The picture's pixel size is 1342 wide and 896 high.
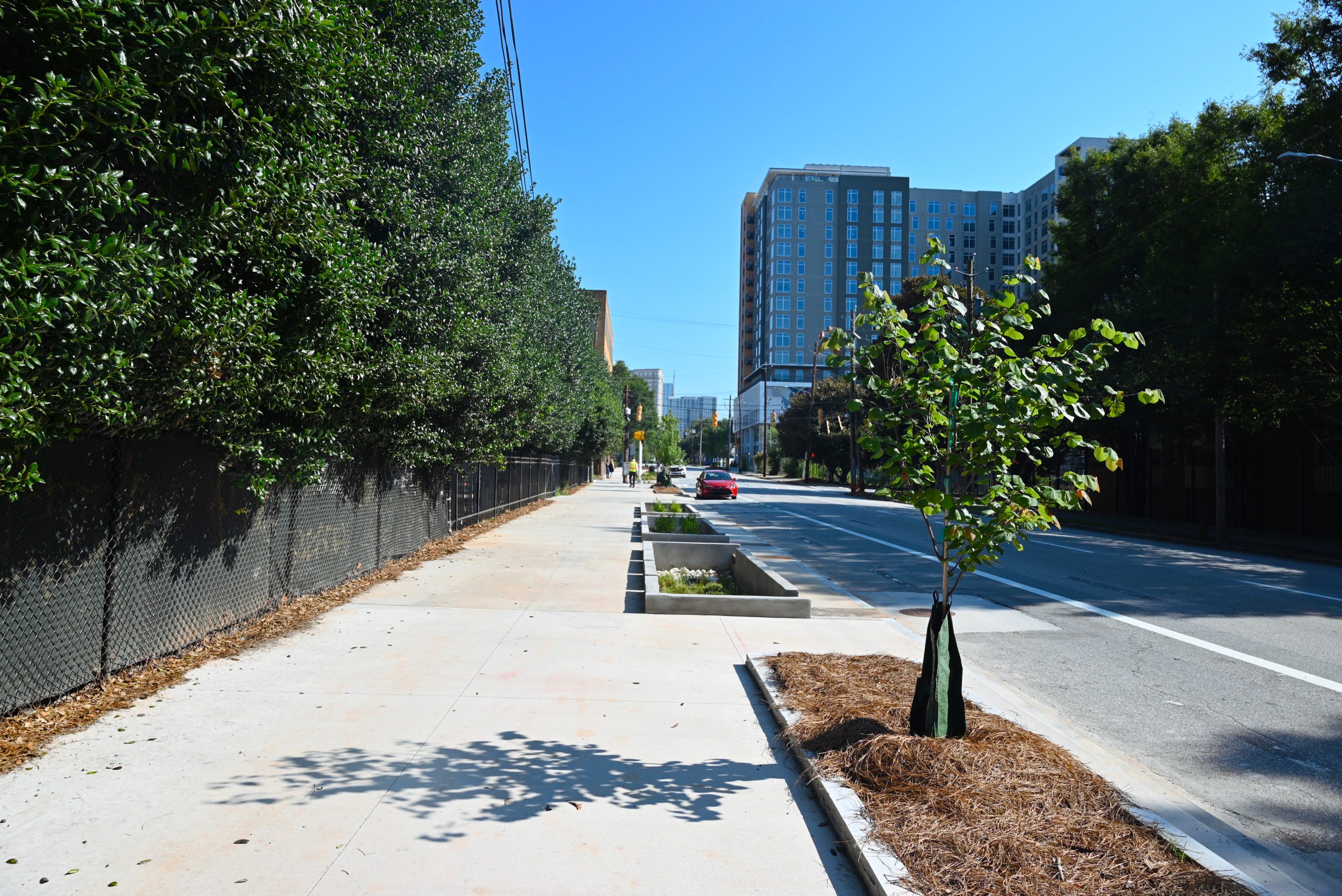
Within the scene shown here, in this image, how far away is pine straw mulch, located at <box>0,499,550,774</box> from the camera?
4.90 m

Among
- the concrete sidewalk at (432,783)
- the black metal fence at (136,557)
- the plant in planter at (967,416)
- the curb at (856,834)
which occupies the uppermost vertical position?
the plant in planter at (967,416)

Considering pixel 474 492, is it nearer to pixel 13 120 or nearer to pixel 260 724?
pixel 260 724

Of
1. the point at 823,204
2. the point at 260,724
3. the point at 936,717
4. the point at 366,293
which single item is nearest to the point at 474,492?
the point at 366,293

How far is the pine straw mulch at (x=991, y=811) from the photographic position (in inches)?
135

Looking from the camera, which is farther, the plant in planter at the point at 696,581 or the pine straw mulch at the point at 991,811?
the plant in planter at the point at 696,581

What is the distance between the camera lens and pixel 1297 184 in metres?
21.3

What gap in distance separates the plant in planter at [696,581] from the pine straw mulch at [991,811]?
653cm

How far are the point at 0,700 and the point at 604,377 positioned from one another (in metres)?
43.7

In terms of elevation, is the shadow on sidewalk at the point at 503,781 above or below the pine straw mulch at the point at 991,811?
below

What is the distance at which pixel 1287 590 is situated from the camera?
555 inches

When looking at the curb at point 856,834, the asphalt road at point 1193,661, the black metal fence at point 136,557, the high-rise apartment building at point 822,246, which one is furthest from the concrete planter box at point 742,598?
the high-rise apartment building at point 822,246

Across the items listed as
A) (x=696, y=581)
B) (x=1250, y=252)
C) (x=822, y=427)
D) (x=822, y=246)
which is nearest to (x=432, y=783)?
(x=696, y=581)

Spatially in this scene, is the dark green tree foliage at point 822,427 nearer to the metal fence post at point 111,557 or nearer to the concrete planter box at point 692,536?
the concrete planter box at point 692,536

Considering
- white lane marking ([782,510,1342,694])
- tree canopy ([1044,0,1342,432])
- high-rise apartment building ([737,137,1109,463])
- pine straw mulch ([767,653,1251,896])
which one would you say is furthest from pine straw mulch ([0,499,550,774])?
high-rise apartment building ([737,137,1109,463])
